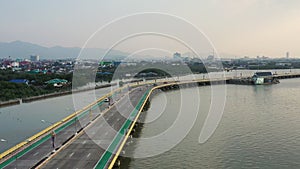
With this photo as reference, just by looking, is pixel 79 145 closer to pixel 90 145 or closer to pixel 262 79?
pixel 90 145

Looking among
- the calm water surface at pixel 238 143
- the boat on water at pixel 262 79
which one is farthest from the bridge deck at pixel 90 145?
the boat on water at pixel 262 79

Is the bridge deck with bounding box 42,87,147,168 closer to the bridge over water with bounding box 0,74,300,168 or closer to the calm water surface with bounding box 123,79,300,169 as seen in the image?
the bridge over water with bounding box 0,74,300,168

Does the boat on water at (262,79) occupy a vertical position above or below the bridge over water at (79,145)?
A: above

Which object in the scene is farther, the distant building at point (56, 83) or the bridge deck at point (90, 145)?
the distant building at point (56, 83)

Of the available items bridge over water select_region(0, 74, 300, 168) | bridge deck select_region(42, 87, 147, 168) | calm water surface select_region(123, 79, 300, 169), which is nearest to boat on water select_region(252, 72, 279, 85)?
calm water surface select_region(123, 79, 300, 169)

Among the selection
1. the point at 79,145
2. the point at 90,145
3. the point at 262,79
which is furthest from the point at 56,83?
the point at 262,79

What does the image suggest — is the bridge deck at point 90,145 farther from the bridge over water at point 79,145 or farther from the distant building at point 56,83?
the distant building at point 56,83

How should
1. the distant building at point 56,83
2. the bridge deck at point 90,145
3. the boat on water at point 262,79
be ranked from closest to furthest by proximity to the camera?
the bridge deck at point 90,145, the distant building at point 56,83, the boat on water at point 262,79

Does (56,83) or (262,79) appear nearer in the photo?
(56,83)

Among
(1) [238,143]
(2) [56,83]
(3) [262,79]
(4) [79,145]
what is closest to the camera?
(4) [79,145]

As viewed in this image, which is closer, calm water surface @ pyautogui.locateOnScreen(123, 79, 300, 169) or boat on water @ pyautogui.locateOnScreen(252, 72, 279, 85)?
calm water surface @ pyautogui.locateOnScreen(123, 79, 300, 169)

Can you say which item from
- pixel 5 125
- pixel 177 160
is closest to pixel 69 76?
pixel 5 125

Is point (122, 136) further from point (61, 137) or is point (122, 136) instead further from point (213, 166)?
point (213, 166)
